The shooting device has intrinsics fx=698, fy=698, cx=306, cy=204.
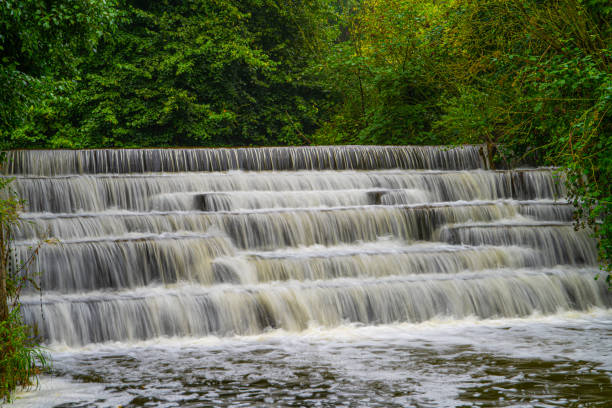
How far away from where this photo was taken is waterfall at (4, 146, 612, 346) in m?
11.0

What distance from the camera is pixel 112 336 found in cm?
1012

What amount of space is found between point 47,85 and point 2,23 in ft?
5.10

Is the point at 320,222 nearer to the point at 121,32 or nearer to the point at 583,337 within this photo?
the point at 583,337

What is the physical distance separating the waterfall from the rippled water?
601 millimetres

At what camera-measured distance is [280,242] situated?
570 inches

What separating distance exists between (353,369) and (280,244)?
21.7 feet

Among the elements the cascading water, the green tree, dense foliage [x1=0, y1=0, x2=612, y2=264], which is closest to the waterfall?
the cascading water

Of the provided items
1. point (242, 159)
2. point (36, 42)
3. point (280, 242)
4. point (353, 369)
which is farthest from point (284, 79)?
point (353, 369)

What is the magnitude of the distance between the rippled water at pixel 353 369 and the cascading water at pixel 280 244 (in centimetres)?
56

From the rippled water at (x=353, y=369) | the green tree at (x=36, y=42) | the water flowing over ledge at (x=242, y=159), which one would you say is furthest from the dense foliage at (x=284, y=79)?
the green tree at (x=36, y=42)

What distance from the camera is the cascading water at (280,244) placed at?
1096cm

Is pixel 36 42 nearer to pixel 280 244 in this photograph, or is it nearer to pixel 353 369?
pixel 353 369

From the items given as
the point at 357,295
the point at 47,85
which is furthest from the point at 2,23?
the point at 357,295

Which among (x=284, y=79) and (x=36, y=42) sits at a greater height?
(x=284, y=79)
